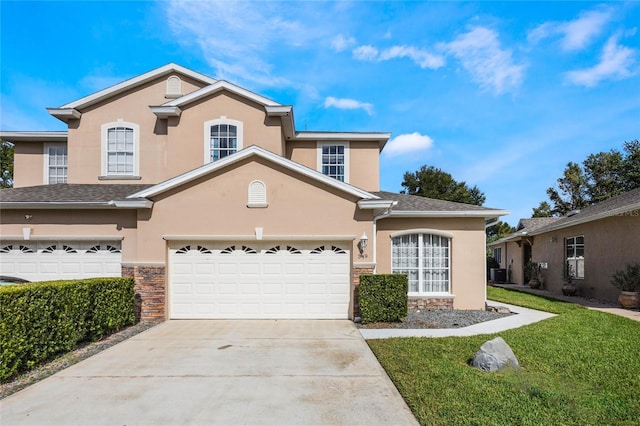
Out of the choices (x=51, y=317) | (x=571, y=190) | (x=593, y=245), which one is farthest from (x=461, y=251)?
(x=571, y=190)

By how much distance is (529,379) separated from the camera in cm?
561

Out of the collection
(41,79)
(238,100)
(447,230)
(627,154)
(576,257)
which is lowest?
(576,257)

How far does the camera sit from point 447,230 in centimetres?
1236

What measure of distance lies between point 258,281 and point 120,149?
306 inches

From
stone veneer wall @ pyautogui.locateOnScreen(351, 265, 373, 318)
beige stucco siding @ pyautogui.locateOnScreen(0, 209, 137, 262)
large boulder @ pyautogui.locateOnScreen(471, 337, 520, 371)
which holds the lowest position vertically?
large boulder @ pyautogui.locateOnScreen(471, 337, 520, 371)

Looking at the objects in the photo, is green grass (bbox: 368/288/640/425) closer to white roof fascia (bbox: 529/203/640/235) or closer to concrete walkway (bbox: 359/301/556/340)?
concrete walkway (bbox: 359/301/556/340)

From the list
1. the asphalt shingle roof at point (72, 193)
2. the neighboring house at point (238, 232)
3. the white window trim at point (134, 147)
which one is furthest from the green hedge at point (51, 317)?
the white window trim at point (134, 147)

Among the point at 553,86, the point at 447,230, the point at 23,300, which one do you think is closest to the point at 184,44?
the point at 23,300

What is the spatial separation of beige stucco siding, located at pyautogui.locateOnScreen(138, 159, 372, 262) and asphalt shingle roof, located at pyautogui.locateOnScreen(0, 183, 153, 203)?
232 cm

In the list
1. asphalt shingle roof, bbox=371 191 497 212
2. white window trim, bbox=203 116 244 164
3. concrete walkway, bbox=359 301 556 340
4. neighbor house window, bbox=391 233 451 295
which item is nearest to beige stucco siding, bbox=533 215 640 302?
concrete walkway, bbox=359 301 556 340

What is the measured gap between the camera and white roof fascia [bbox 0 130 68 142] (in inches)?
566

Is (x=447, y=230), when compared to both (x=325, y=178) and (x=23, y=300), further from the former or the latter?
(x=23, y=300)

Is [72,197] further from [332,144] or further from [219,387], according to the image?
[219,387]

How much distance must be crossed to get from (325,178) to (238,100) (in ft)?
16.7
